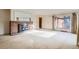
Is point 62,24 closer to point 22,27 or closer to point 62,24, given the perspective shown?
point 62,24

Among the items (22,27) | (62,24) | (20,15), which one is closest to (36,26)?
(22,27)

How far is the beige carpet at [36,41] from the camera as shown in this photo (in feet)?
7.77

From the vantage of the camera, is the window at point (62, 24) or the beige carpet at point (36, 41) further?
the window at point (62, 24)

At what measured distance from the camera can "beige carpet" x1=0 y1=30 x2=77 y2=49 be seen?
2.37 meters

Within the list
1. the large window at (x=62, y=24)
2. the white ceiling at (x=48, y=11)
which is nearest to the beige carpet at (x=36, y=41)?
the large window at (x=62, y=24)

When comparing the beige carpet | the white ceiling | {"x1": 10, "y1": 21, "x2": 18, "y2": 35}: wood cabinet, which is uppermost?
the white ceiling

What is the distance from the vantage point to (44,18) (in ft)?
8.56

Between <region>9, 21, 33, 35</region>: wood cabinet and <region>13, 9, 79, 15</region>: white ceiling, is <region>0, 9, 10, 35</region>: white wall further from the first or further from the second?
<region>13, 9, 79, 15</region>: white ceiling

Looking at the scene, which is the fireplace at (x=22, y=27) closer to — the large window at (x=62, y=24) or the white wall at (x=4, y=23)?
the white wall at (x=4, y=23)

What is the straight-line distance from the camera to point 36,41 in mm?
2418

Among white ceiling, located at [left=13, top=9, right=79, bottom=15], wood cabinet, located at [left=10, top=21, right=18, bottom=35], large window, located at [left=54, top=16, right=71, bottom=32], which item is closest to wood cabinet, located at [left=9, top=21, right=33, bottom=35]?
wood cabinet, located at [left=10, top=21, right=18, bottom=35]
